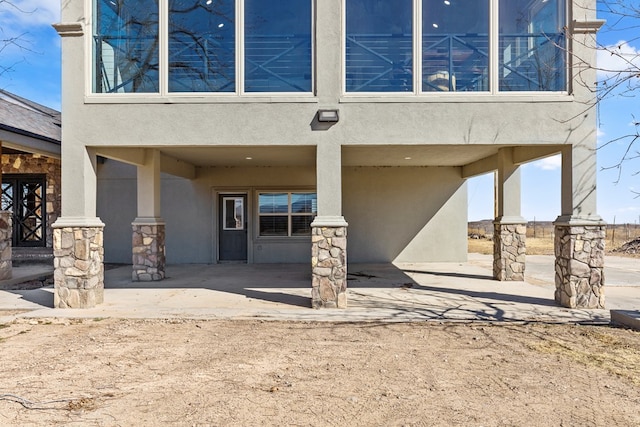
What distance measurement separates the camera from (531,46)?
7.40 metres

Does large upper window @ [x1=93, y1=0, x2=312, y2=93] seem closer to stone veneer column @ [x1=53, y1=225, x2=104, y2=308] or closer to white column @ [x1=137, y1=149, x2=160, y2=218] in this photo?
white column @ [x1=137, y1=149, x2=160, y2=218]

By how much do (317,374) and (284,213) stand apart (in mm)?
9228

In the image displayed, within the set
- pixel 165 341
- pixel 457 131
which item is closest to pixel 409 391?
pixel 165 341

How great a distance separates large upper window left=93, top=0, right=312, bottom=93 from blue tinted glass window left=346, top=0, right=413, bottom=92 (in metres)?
0.75

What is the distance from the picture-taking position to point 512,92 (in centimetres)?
715

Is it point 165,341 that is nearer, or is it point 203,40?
point 165,341

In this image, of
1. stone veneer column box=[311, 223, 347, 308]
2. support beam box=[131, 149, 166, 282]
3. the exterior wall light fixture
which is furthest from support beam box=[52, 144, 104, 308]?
the exterior wall light fixture

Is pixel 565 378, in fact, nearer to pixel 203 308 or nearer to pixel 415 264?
pixel 203 308

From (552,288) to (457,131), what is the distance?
4447 millimetres

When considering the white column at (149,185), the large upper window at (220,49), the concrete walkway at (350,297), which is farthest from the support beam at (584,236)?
the white column at (149,185)

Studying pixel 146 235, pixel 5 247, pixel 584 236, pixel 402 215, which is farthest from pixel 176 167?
pixel 584 236

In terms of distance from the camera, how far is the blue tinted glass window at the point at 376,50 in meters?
7.21

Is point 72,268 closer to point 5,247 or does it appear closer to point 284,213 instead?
point 5,247

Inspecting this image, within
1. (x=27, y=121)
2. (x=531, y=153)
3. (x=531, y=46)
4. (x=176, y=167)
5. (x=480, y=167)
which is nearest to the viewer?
(x=531, y=46)
